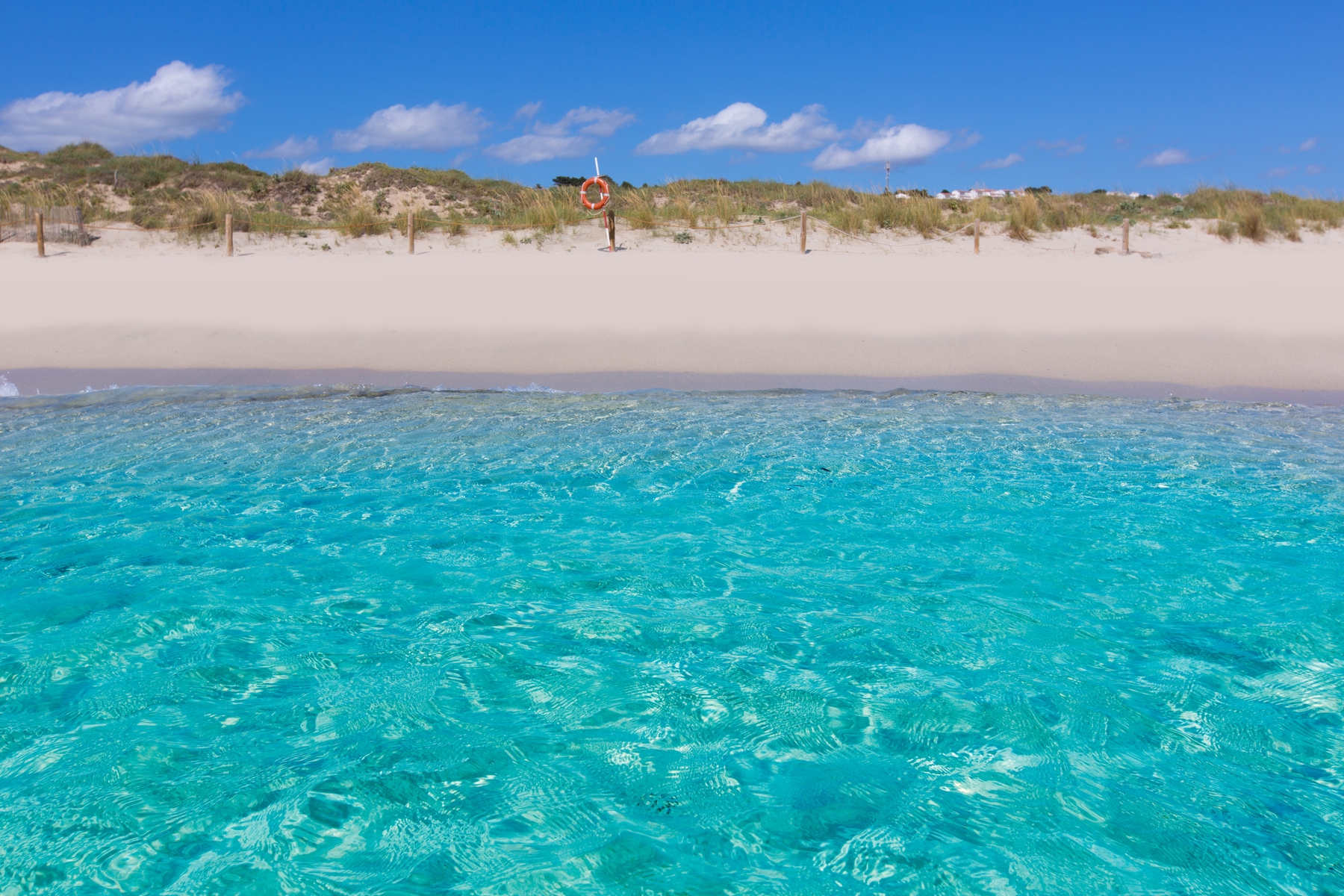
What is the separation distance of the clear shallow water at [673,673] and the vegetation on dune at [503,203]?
14152 millimetres

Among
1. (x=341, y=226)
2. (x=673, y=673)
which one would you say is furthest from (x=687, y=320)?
(x=341, y=226)

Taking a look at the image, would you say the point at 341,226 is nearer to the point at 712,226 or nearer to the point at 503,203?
the point at 503,203

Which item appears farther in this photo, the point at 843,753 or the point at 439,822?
the point at 843,753

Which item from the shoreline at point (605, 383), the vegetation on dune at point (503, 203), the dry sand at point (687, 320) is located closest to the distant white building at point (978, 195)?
the vegetation on dune at point (503, 203)

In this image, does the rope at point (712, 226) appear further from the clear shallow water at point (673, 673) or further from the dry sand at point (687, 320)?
the clear shallow water at point (673, 673)

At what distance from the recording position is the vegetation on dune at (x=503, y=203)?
64.1 feet

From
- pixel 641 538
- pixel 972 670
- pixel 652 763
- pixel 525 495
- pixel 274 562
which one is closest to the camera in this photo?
pixel 652 763

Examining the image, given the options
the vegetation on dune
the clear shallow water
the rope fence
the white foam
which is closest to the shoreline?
the white foam

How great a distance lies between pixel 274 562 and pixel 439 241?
1560 centimetres

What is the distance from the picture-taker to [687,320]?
1280cm

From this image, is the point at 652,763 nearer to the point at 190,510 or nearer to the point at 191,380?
the point at 190,510

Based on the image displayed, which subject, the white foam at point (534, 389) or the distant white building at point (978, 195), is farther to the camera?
the distant white building at point (978, 195)

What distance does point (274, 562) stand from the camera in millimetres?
4613

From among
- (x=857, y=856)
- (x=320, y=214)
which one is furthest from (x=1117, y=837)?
(x=320, y=214)
